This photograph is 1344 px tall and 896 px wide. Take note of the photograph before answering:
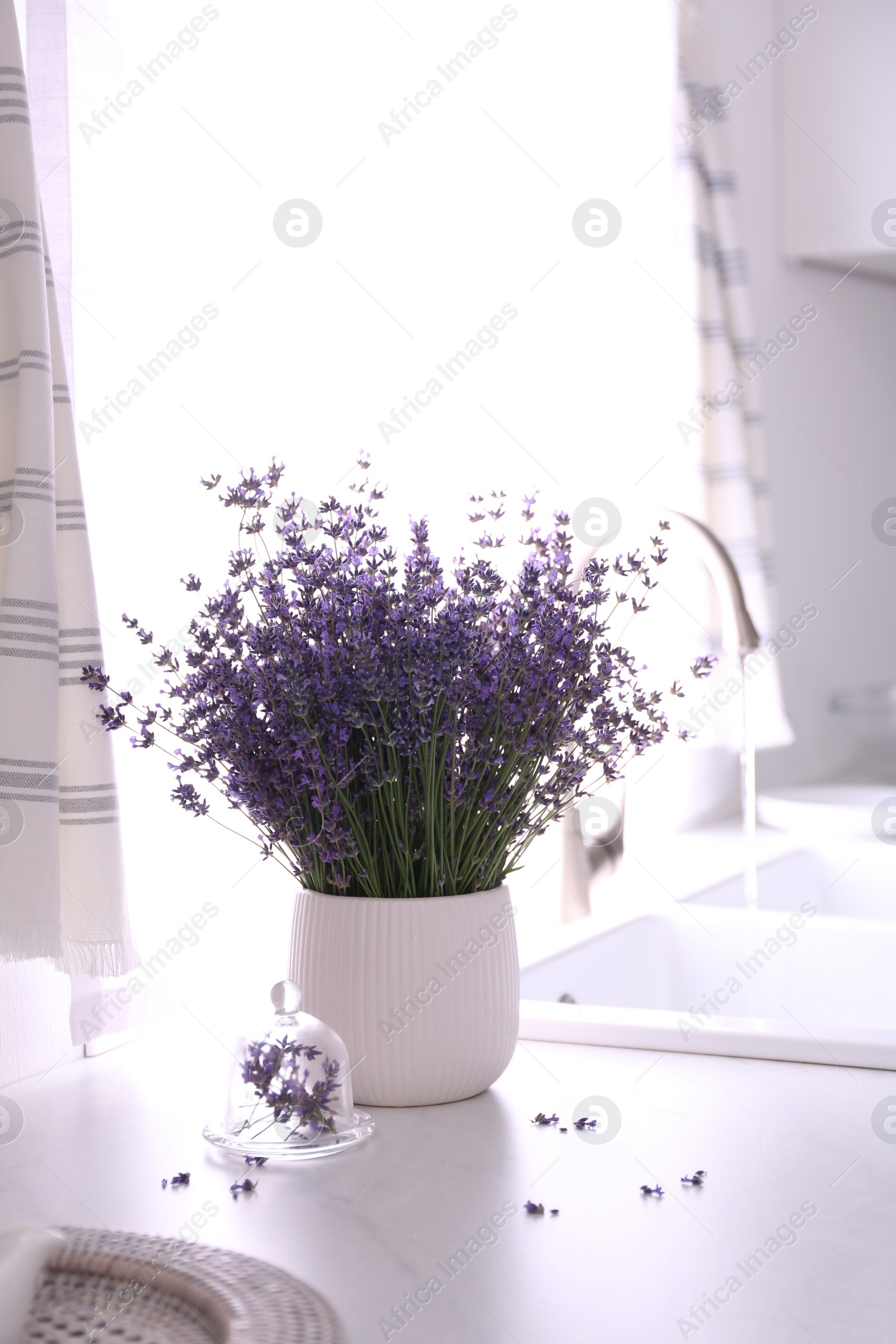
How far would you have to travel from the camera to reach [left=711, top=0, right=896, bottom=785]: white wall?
132 centimetres

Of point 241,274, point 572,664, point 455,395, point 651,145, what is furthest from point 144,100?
point 572,664

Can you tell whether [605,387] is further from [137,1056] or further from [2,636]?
[137,1056]

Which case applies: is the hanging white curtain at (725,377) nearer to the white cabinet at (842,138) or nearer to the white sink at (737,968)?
the white cabinet at (842,138)

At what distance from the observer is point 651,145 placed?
146 cm

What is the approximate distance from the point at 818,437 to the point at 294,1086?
0.90m

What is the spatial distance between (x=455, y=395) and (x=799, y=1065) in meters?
0.88

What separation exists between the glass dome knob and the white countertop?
96mm

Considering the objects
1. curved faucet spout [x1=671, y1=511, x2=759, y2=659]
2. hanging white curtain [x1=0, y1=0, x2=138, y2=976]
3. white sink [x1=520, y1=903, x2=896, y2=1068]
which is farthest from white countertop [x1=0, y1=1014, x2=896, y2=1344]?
curved faucet spout [x1=671, y1=511, x2=759, y2=659]

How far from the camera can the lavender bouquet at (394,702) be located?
0.81 metres

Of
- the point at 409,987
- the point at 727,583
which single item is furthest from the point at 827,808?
the point at 409,987

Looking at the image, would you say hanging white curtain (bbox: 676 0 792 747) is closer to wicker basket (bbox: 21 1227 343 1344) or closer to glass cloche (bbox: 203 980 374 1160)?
glass cloche (bbox: 203 980 374 1160)

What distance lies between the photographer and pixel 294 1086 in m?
0.81

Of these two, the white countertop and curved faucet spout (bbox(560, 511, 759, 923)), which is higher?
curved faucet spout (bbox(560, 511, 759, 923))

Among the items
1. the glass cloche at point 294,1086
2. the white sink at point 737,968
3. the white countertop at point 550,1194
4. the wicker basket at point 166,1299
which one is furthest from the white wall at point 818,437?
the wicker basket at point 166,1299
